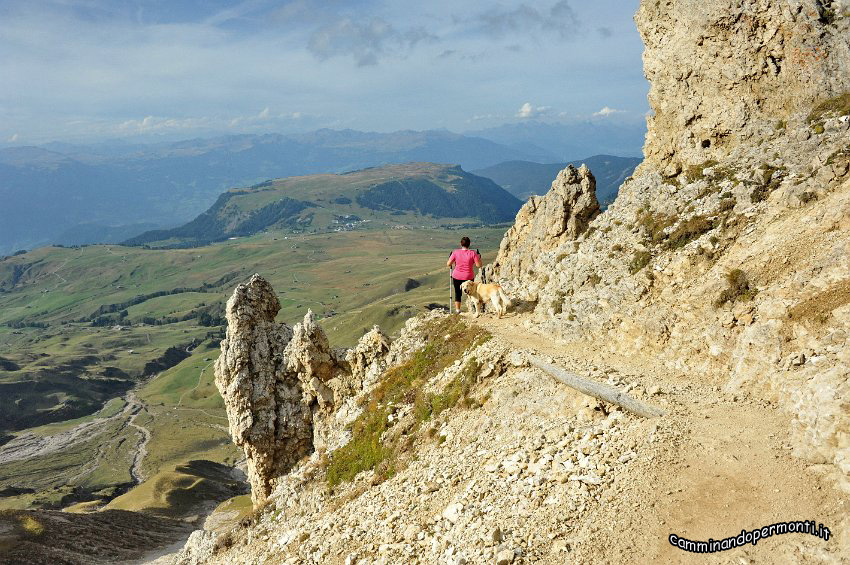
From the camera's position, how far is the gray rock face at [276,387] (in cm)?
4562

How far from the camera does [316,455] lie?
35844 millimetres

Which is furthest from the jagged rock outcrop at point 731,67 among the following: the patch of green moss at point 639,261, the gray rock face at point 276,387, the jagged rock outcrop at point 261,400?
the jagged rock outcrop at point 261,400

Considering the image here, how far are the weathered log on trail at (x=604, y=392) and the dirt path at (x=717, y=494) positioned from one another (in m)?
0.72

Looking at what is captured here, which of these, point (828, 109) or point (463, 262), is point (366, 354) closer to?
point (463, 262)

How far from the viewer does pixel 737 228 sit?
25516mm

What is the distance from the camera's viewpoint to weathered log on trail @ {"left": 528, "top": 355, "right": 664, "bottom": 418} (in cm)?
1834

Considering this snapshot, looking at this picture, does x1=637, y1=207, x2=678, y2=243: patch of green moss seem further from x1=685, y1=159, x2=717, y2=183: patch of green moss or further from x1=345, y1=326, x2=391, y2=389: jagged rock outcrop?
x1=345, y1=326, x2=391, y2=389: jagged rock outcrop

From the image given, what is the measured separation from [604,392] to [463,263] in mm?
15846

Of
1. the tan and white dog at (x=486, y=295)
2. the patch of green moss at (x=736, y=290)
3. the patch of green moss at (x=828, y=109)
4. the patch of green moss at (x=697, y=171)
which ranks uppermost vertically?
the patch of green moss at (x=828, y=109)

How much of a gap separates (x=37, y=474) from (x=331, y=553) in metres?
223

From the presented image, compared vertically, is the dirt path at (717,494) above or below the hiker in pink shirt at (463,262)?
below

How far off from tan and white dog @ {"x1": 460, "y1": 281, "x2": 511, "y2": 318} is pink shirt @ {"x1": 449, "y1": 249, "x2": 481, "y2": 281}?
723 mm

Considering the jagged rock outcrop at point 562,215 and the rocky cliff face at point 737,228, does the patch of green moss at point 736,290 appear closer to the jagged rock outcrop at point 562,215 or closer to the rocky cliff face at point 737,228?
the rocky cliff face at point 737,228

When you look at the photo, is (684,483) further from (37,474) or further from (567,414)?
(37,474)
